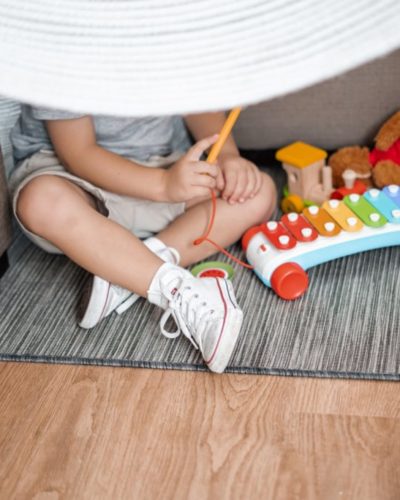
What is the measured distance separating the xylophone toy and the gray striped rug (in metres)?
0.04

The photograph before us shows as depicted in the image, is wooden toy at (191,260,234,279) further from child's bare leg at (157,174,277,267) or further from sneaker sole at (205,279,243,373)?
sneaker sole at (205,279,243,373)

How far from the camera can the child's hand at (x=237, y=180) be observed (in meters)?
1.20

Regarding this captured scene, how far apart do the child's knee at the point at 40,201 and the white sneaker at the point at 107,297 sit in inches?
5.0

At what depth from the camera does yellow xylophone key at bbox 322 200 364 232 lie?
1.14 meters

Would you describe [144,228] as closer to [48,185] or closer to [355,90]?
[48,185]

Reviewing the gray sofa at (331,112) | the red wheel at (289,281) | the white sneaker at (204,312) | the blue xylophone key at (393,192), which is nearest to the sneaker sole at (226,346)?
the white sneaker at (204,312)

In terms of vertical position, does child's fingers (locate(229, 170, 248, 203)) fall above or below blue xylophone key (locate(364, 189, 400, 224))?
above

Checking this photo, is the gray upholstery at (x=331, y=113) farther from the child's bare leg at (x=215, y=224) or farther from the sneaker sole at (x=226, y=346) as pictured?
the sneaker sole at (x=226, y=346)

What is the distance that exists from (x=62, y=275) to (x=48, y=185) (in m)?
0.22

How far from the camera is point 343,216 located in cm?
116

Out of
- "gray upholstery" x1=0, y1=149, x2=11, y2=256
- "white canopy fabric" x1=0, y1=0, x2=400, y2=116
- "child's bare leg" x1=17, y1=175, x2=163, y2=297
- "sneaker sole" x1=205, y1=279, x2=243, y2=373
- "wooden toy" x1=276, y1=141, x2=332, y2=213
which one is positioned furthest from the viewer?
"wooden toy" x1=276, y1=141, x2=332, y2=213

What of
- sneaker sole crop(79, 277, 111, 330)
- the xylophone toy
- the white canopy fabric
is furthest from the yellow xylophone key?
the white canopy fabric

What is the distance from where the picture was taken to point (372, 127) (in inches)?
55.9

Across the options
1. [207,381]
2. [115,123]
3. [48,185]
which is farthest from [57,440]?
[115,123]
